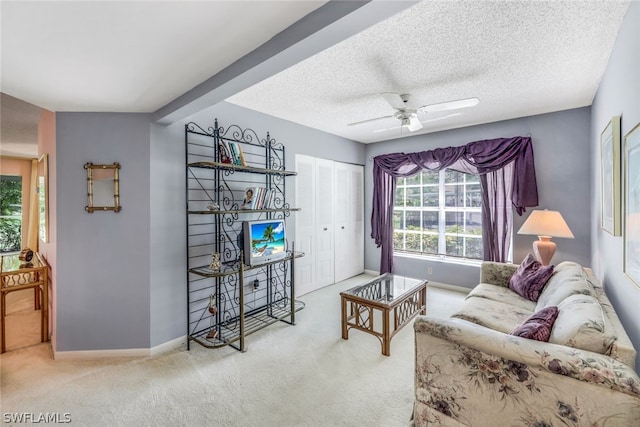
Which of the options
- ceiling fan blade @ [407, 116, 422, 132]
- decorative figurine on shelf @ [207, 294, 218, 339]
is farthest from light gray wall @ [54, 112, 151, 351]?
ceiling fan blade @ [407, 116, 422, 132]

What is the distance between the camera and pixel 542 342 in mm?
1390

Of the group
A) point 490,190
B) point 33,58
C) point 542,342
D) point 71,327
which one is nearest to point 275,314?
point 71,327

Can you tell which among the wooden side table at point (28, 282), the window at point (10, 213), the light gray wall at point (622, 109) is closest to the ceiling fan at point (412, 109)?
the light gray wall at point (622, 109)

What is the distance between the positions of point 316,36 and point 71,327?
309 centimetres

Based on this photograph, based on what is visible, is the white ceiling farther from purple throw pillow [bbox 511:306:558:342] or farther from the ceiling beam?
purple throw pillow [bbox 511:306:558:342]

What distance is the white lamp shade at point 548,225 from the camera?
117 inches

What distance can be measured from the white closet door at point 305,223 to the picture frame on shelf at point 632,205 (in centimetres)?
310

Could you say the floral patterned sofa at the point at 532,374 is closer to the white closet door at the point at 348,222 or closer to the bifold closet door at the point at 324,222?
the bifold closet door at the point at 324,222

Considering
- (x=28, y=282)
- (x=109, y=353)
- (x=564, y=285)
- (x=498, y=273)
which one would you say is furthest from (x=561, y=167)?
(x=28, y=282)

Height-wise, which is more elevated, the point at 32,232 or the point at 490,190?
the point at 490,190

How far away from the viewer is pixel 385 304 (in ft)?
8.34

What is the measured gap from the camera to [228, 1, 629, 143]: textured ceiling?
1.70 m

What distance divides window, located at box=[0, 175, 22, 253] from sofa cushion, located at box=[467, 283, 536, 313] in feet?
25.4

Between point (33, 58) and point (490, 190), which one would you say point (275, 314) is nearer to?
point (33, 58)
